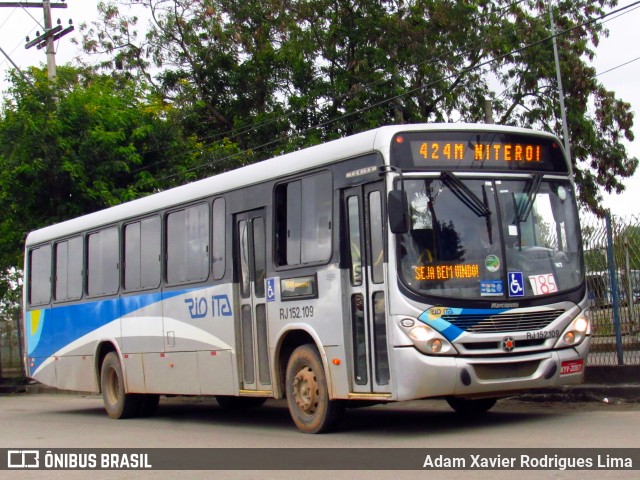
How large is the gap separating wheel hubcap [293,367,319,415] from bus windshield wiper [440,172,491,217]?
250cm

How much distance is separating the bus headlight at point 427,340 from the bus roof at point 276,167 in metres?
1.77

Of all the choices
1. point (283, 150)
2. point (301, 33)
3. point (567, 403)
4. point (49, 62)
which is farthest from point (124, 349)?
point (301, 33)

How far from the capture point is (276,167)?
38.1 feet

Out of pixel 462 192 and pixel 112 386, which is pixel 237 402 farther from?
pixel 462 192

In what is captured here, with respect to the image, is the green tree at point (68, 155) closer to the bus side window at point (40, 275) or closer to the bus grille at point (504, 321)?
the bus side window at point (40, 275)

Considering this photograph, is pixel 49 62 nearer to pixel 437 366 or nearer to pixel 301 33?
pixel 301 33

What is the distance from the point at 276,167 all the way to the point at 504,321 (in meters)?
3.38

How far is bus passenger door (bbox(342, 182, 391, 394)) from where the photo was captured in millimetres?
9836

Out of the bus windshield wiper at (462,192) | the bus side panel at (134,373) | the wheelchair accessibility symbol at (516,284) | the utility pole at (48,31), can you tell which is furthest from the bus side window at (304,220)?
the utility pole at (48,31)

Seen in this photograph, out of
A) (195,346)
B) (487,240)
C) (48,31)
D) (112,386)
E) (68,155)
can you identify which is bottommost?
(112,386)

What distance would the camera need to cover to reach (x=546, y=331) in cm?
1005

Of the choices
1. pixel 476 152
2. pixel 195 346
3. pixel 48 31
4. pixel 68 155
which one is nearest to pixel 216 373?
pixel 195 346

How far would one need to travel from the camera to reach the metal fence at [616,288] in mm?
12281

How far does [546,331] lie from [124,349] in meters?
7.28
